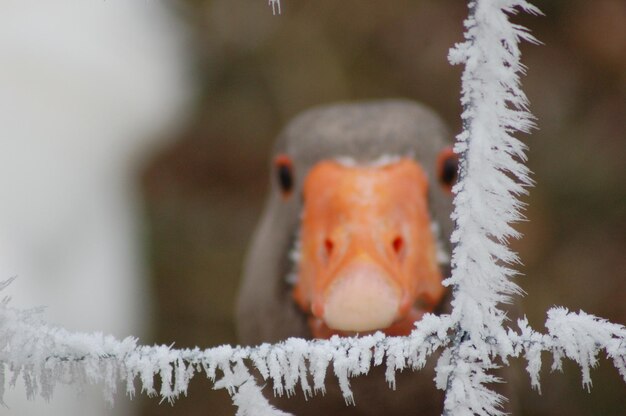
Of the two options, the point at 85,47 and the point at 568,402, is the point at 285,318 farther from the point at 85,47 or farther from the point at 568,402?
the point at 85,47

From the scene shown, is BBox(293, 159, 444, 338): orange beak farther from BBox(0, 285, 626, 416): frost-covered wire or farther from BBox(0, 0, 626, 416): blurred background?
BBox(0, 0, 626, 416): blurred background

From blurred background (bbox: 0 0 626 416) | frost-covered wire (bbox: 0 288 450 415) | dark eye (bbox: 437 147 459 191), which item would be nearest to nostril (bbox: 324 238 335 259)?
dark eye (bbox: 437 147 459 191)

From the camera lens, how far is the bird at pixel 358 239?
1.16m

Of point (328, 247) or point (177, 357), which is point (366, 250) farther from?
point (177, 357)

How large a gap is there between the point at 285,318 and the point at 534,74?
9.82 feet

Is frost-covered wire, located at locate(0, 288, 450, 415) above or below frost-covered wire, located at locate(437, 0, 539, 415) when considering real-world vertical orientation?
below

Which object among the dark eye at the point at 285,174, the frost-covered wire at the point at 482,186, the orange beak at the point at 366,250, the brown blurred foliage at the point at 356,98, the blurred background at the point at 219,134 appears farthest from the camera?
the brown blurred foliage at the point at 356,98

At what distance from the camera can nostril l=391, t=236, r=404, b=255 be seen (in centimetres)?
126

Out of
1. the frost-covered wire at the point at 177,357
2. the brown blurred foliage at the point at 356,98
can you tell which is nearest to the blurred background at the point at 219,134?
the brown blurred foliage at the point at 356,98

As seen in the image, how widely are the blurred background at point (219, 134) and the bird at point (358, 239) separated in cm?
189

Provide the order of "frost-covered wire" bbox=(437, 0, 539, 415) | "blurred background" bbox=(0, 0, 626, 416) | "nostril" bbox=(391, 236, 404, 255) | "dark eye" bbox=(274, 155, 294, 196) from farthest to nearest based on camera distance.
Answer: "blurred background" bbox=(0, 0, 626, 416)
"dark eye" bbox=(274, 155, 294, 196)
"nostril" bbox=(391, 236, 404, 255)
"frost-covered wire" bbox=(437, 0, 539, 415)

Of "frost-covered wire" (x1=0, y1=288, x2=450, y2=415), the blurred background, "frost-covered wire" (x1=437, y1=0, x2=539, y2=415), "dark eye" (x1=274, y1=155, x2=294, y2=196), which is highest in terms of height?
the blurred background

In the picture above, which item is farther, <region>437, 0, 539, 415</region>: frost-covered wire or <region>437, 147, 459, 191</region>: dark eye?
<region>437, 147, 459, 191</region>: dark eye

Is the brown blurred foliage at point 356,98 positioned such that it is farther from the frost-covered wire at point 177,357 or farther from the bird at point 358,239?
the frost-covered wire at point 177,357
